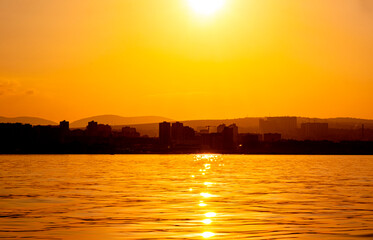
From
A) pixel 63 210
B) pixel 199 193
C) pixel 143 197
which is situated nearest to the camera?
pixel 63 210

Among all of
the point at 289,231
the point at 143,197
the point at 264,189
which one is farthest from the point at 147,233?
the point at 264,189

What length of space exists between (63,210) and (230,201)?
13164mm

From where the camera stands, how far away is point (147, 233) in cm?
3462

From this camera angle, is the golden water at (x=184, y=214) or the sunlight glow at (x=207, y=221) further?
the sunlight glow at (x=207, y=221)

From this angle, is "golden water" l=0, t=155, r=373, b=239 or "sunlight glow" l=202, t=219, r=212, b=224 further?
"sunlight glow" l=202, t=219, r=212, b=224

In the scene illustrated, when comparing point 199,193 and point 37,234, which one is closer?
point 37,234

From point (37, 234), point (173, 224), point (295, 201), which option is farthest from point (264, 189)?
point (37, 234)

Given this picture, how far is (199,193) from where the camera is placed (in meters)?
61.9

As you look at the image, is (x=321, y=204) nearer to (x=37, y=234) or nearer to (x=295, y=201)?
(x=295, y=201)

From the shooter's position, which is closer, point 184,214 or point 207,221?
point 207,221

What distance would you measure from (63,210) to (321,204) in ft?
59.3

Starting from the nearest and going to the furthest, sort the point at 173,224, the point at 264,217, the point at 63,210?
the point at 173,224 → the point at 264,217 → the point at 63,210

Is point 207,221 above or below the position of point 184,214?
below

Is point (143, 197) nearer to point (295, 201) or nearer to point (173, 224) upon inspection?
point (295, 201)
